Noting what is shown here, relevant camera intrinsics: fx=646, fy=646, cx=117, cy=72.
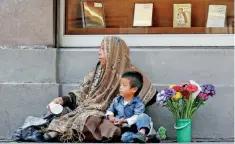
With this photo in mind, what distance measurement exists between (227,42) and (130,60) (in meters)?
1.12

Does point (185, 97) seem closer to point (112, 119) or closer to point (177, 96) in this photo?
point (177, 96)

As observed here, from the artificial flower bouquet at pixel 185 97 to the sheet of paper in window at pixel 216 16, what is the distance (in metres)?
1.21

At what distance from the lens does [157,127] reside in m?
7.00

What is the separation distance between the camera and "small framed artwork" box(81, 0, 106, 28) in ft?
24.9

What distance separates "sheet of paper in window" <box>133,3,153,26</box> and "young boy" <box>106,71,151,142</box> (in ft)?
4.08

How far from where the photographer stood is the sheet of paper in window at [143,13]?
7566 mm

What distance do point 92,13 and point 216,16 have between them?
145 centimetres

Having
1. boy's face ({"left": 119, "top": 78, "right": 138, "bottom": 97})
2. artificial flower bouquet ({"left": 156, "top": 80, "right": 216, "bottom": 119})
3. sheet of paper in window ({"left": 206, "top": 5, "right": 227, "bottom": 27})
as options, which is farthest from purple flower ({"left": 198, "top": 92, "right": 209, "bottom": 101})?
sheet of paper in window ({"left": 206, "top": 5, "right": 227, "bottom": 27})

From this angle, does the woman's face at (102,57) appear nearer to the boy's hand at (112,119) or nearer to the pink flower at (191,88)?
the boy's hand at (112,119)

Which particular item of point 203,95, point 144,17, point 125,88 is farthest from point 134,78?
A: point 144,17

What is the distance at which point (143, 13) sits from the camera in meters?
7.63

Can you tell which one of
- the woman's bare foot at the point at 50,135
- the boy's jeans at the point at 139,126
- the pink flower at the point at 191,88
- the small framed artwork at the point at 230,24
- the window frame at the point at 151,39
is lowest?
the woman's bare foot at the point at 50,135

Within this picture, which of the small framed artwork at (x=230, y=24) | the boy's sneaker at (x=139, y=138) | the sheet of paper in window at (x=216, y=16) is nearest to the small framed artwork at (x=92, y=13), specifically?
the sheet of paper in window at (x=216, y=16)

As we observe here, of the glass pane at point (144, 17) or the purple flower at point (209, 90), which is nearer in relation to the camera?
the purple flower at point (209, 90)
